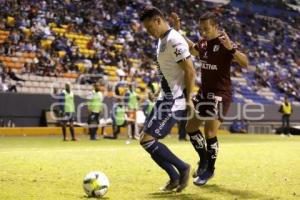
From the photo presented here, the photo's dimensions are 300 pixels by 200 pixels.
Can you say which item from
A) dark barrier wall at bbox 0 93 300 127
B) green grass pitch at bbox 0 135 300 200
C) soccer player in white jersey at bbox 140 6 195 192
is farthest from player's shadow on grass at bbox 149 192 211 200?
dark barrier wall at bbox 0 93 300 127

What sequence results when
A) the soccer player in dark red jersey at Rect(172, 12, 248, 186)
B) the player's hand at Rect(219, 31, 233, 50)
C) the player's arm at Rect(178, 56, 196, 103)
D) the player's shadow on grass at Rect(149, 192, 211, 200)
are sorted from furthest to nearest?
1. the soccer player in dark red jersey at Rect(172, 12, 248, 186)
2. the player's hand at Rect(219, 31, 233, 50)
3. the player's arm at Rect(178, 56, 196, 103)
4. the player's shadow on grass at Rect(149, 192, 211, 200)

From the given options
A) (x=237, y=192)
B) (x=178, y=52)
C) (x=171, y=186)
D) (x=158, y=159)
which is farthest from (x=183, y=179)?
(x=178, y=52)

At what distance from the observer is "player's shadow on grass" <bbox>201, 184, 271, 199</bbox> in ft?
23.2

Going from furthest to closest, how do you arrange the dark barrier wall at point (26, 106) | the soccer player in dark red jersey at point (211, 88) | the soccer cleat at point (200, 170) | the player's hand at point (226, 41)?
the dark barrier wall at point (26, 106) → the soccer cleat at point (200, 170) → the soccer player in dark red jersey at point (211, 88) → the player's hand at point (226, 41)

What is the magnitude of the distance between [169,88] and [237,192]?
1.66m

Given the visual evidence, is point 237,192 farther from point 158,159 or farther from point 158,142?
point 158,142

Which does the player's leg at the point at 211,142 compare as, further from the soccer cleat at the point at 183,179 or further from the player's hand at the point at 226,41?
the player's hand at the point at 226,41

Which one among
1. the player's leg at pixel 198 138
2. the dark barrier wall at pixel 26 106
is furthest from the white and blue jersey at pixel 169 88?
the dark barrier wall at pixel 26 106

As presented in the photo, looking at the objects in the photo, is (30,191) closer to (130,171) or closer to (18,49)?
(130,171)

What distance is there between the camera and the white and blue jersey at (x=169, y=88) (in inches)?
281

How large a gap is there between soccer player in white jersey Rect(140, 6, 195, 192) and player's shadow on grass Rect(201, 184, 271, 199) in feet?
2.09

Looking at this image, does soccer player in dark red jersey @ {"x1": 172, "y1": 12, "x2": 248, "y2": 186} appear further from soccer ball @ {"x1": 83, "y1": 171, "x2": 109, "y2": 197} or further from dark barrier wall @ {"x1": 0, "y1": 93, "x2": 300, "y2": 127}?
dark barrier wall @ {"x1": 0, "y1": 93, "x2": 300, "y2": 127}

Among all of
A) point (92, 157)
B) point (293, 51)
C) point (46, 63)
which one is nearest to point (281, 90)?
point (293, 51)

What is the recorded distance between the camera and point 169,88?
7227 millimetres
